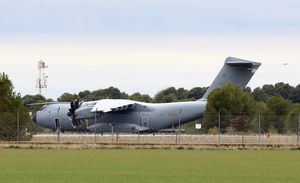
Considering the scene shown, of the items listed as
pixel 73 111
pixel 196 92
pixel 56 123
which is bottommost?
pixel 56 123

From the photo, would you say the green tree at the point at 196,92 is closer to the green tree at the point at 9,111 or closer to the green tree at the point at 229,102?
the green tree at the point at 229,102

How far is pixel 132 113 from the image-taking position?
3378 inches

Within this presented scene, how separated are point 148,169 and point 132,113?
5404 cm

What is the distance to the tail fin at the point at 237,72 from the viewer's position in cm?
8912

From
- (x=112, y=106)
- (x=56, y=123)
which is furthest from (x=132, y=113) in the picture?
(x=56, y=123)

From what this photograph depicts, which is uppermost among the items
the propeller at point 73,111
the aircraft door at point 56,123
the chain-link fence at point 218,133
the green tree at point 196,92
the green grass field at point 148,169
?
the green tree at point 196,92

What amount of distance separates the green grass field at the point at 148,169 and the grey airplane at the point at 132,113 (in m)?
38.1

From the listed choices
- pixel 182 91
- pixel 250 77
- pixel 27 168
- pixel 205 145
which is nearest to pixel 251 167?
pixel 27 168

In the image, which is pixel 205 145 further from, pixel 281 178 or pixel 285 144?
pixel 281 178

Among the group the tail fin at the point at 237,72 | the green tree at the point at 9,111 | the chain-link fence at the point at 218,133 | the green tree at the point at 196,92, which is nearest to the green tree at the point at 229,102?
the tail fin at the point at 237,72

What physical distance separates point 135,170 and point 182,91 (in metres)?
132

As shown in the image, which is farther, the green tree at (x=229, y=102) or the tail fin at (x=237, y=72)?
the tail fin at (x=237, y=72)

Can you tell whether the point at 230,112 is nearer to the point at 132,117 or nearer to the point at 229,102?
the point at 229,102

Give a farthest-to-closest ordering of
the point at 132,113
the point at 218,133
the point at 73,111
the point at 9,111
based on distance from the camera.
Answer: the point at 73,111, the point at 132,113, the point at 9,111, the point at 218,133
